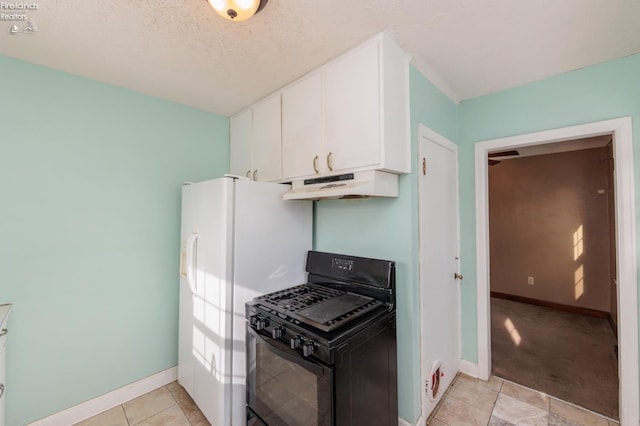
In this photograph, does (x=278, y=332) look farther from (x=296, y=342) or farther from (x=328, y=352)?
(x=328, y=352)

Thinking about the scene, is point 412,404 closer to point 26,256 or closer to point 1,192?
point 26,256

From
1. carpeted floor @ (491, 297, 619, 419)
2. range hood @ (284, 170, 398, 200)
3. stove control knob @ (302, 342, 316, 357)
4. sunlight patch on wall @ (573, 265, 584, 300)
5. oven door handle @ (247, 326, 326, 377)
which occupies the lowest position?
carpeted floor @ (491, 297, 619, 419)

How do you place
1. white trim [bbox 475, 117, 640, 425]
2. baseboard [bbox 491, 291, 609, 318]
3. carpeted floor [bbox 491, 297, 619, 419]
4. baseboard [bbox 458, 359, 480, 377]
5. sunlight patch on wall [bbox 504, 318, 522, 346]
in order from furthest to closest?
baseboard [bbox 491, 291, 609, 318]
sunlight patch on wall [bbox 504, 318, 522, 346]
baseboard [bbox 458, 359, 480, 377]
carpeted floor [bbox 491, 297, 619, 419]
white trim [bbox 475, 117, 640, 425]

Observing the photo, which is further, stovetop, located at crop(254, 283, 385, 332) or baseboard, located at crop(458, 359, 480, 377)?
baseboard, located at crop(458, 359, 480, 377)

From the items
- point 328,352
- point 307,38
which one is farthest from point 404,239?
point 307,38

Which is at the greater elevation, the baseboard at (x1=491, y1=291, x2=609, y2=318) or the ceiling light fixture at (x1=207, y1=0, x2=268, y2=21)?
the ceiling light fixture at (x1=207, y1=0, x2=268, y2=21)

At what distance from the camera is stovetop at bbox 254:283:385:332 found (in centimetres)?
132

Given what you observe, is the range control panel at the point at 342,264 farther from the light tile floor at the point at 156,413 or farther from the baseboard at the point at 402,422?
the light tile floor at the point at 156,413

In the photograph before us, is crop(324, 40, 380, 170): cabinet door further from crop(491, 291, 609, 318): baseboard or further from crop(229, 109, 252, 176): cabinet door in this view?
crop(491, 291, 609, 318): baseboard

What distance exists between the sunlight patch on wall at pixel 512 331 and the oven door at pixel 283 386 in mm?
2900

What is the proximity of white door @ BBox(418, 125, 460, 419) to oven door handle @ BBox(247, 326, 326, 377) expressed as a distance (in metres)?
0.91

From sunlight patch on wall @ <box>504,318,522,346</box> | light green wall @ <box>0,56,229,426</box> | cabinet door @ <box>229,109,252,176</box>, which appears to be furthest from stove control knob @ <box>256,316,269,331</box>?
sunlight patch on wall @ <box>504,318,522,346</box>

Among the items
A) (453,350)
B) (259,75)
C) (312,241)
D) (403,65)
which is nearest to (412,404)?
(453,350)

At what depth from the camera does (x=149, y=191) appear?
2291mm
